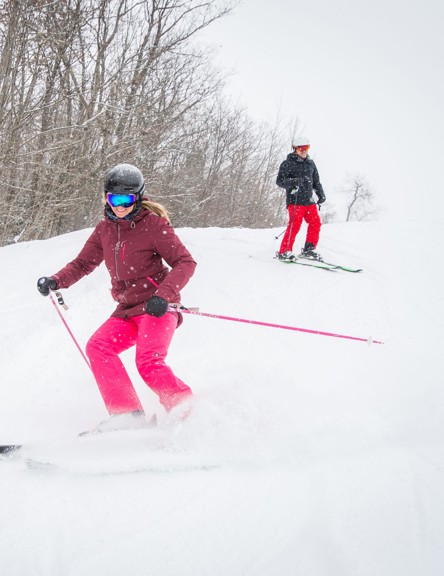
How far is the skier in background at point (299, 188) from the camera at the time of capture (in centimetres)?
643

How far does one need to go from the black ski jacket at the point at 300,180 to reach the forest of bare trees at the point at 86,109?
480 cm

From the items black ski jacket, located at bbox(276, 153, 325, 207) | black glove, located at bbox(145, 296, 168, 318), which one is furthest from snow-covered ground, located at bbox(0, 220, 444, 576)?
black ski jacket, located at bbox(276, 153, 325, 207)

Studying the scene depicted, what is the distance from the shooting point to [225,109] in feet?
68.2

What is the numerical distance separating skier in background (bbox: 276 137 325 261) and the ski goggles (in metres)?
4.18

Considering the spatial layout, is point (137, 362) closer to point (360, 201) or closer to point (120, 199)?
point (120, 199)

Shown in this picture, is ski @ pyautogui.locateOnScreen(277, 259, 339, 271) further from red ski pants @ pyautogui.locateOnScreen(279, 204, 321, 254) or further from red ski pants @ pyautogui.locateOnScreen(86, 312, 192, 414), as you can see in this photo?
red ski pants @ pyautogui.locateOnScreen(86, 312, 192, 414)

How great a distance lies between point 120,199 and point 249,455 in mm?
1841

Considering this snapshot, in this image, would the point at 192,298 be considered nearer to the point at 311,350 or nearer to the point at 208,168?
the point at 311,350

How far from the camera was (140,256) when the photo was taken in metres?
2.83

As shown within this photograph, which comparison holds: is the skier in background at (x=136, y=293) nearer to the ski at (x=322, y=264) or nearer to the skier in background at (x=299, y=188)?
the ski at (x=322, y=264)

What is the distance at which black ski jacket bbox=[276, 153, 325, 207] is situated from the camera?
6438mm

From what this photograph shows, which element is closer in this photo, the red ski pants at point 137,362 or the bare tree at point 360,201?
the red ski pants at point 137,362

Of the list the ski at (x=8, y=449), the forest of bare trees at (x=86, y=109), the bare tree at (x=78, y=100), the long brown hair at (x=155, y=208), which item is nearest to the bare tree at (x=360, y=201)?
the forest of bare trees at (x=86, y=109)

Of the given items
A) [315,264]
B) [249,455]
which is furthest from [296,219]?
[249,455]
